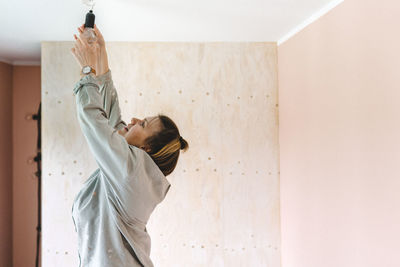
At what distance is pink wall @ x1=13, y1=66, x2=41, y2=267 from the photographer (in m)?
3.36

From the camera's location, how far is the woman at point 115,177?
114 centimetres

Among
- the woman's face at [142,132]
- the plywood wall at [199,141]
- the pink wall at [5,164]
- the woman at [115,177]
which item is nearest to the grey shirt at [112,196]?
the woman at [115,177]

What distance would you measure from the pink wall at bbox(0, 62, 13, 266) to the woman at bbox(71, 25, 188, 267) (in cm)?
219

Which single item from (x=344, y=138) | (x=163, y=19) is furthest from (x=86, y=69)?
(x=344, y=138)

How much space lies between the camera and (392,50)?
136 cm

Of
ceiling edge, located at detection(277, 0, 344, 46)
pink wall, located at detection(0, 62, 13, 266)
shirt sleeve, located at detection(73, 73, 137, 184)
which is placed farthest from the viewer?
pink wall, located at detection(0, 62, 13, 266)

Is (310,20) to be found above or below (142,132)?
above

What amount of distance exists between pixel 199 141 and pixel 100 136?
159 centimetres

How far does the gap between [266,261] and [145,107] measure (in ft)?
4.97

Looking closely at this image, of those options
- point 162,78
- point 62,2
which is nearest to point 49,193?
point 162,78

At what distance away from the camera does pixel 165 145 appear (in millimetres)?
1462

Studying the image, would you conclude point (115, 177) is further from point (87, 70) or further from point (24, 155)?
point (24, 155)

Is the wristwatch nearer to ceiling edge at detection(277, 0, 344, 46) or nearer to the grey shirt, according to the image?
the grey shirt

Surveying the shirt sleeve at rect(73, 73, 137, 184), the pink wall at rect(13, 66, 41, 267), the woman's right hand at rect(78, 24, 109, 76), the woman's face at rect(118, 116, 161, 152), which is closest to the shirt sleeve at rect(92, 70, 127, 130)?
the woman's right hand at rect(78, 24, 109, 76)
